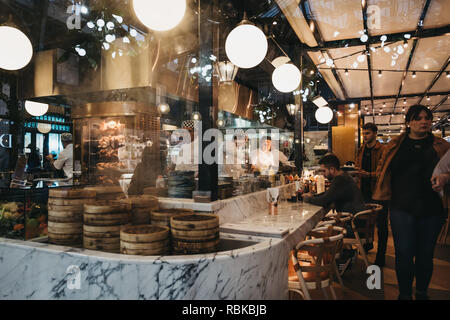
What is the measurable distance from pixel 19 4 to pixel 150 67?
278 cm

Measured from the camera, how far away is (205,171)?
2660 millimetres

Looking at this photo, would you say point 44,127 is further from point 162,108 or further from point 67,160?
point 162,108

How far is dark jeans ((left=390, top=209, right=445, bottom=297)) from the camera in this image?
2.61 meters

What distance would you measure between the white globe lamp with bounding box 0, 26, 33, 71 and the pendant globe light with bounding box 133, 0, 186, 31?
1977 mm

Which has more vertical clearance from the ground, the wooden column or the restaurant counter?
the wooden column

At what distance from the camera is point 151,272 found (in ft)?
5.36

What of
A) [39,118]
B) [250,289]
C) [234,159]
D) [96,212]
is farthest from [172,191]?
[39,118]

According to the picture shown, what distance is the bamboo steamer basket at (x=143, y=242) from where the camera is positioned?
1.84 meters

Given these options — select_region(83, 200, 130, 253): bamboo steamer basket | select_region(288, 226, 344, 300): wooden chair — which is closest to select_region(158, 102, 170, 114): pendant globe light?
select_region(83, 200, 130, 253): bamboo steamer basket

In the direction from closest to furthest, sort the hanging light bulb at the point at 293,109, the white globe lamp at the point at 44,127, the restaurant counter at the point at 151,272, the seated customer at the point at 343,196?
the restaurant counter at the point at 151,272
the seated customer at the point at 343,196
the hanging light bulb at the point at 293,109
the white globe lamp at the point at 44,127

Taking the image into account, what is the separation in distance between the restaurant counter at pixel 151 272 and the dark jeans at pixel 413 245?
42.7 inches

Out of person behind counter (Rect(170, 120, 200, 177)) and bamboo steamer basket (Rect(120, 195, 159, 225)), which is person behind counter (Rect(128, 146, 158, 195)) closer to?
bamboo steamer basket (Rect(120, 195, 159, 225))

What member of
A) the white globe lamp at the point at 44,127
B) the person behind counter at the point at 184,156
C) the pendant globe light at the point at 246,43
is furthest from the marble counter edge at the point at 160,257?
the white globe lamp at the point at 44,127

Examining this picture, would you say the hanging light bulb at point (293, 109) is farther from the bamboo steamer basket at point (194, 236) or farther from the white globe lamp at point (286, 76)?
the bamboo steamer basket at point (194, 236)
